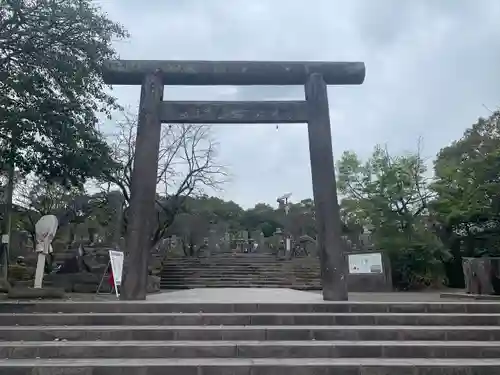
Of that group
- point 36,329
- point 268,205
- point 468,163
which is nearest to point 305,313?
point 36,329

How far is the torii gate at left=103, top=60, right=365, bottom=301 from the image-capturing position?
8914mm

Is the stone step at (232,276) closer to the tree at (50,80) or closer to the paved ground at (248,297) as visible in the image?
the paved ground at (248,297)

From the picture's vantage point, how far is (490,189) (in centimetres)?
1844

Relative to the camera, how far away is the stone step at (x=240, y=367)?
4.87 m

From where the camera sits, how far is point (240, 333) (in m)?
6.03

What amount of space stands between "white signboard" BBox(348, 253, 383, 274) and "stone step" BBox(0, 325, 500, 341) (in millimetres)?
11864

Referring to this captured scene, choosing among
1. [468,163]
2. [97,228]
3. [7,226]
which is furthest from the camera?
[97,228]

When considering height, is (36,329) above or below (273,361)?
above

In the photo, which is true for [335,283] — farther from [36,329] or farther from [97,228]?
[97,228]

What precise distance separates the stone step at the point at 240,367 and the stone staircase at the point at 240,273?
1581 cm

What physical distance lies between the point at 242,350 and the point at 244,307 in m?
Answer: 1.68

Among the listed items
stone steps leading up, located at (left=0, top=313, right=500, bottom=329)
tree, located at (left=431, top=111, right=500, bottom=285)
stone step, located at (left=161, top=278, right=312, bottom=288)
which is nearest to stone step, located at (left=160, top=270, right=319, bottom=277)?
stone step, located at (left=161, top=278, right=312, bottom=288)

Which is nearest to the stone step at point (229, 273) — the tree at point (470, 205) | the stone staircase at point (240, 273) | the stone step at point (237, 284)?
the stone staircase at point (240, 273)

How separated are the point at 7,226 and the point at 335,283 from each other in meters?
12.3
